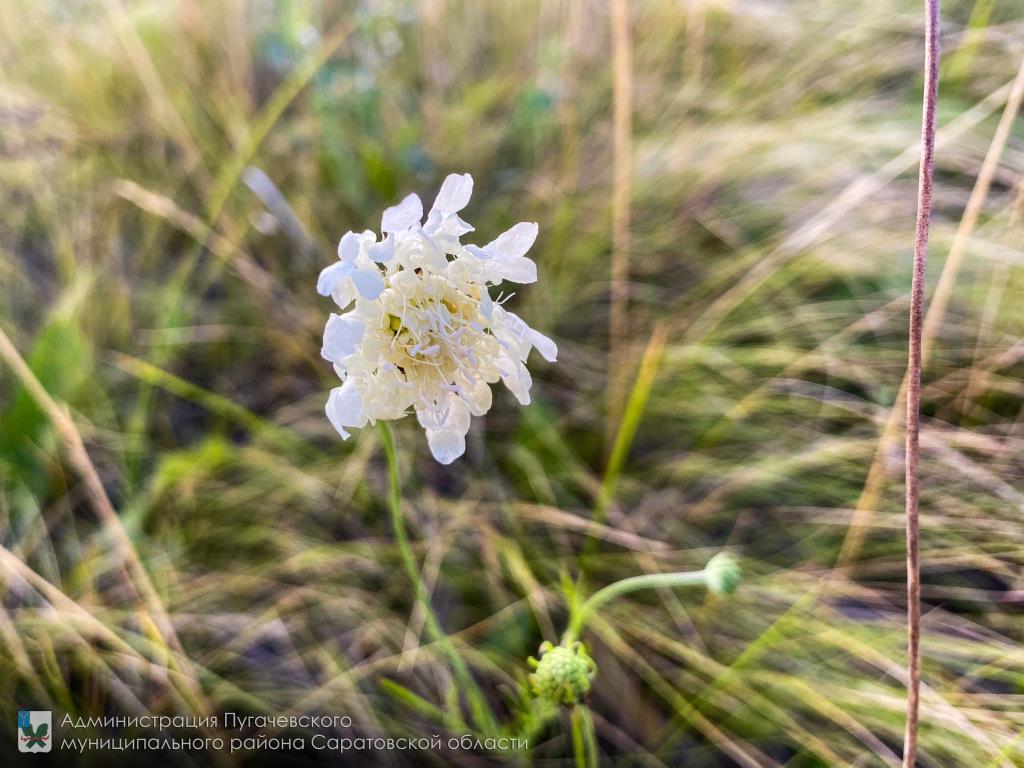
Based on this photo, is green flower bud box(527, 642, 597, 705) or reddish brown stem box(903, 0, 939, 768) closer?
reddish brown stem box(903, 0, 939, 768)

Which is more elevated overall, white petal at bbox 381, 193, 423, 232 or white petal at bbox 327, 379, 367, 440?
white petal at bbox 381, 193, 423, 232

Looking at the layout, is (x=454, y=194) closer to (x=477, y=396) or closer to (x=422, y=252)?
(x=422, y=252)

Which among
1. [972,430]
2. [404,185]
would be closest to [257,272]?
[404,185]

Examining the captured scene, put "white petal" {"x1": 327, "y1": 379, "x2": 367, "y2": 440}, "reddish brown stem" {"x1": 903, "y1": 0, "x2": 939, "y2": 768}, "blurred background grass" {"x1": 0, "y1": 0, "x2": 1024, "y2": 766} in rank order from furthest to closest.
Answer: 1. "blurred background grass" {"x1": 0, "y1": 0, "x2": 1024, "y2": 766}
2. "white petal" {"x1": 327, "y1": 379, "x2": 367, "y2": 440}
3. "reddish brown stem" {"x1": 903, "y1": 0, "x2": 939, "y2": 768}

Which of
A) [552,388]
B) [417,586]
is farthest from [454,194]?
[552,388]

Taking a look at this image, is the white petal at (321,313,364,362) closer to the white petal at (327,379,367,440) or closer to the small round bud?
the white petal at (327,379,367,440)

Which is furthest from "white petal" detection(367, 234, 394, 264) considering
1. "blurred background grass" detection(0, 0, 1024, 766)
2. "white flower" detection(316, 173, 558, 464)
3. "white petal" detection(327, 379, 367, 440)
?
"blurred background grass" detection(0, 0, 1024, 766)

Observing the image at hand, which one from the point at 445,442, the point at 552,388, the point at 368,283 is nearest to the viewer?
the point at 368,283
